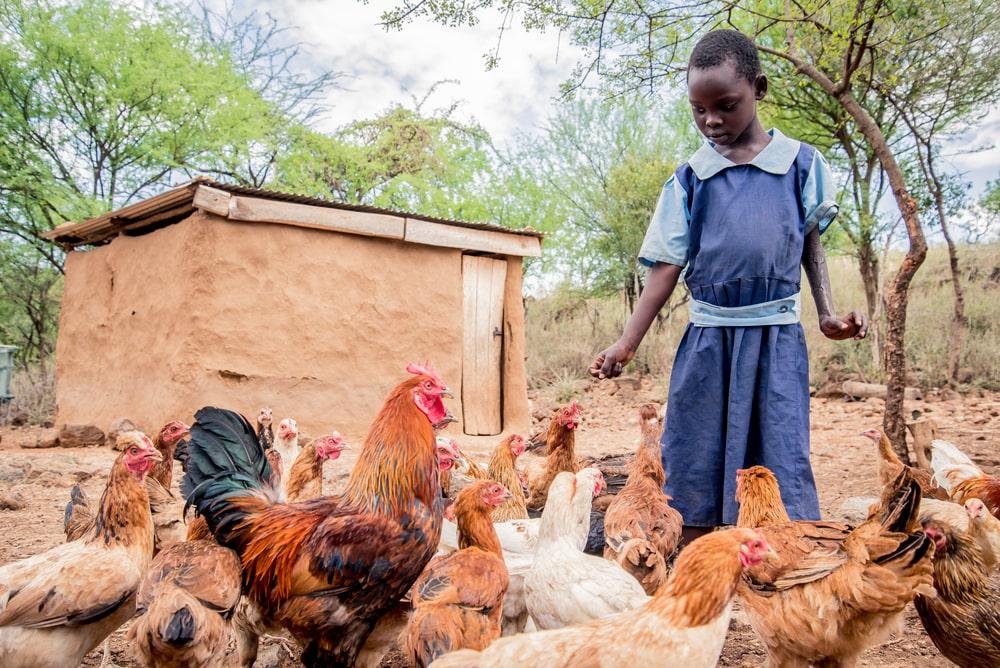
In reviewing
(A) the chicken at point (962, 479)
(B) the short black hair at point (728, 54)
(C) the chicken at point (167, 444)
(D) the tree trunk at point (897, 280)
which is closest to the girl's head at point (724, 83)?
(B) the short black hair at point (728, 54)

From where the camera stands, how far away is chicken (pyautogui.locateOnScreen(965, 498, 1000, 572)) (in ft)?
10.3

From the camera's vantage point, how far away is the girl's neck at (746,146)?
2910 mm

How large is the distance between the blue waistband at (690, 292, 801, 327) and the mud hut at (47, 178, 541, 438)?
658 cm

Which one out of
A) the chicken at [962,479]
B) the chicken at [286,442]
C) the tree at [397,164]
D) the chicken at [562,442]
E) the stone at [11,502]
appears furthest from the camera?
the tree at [397,164]

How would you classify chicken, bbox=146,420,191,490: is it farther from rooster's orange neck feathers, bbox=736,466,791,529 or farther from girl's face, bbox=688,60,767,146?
girl's face, bbox=688,60,767,146

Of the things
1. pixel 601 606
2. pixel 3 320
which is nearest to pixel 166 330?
pixel 601 606

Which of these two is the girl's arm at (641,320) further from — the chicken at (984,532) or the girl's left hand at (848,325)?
the chicken at (984,532)

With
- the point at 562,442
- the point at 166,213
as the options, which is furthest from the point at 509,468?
the point at 166,213

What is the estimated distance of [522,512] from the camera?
4.73m

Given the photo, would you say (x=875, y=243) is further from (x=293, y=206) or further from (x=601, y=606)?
(x=601, y=606)

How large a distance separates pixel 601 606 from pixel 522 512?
77.4 inches

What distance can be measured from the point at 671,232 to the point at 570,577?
62.0 inches

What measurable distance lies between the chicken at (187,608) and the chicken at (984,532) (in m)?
3.34

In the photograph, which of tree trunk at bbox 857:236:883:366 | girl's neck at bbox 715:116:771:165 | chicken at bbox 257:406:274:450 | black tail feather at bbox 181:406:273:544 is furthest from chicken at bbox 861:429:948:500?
tree trunk at bbox 857:236:883:366
